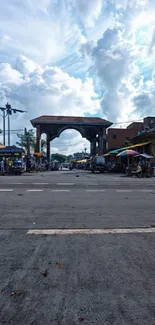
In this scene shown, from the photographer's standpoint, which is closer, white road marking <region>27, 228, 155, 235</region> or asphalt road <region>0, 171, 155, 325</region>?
asphalt road <region>0, 171, 155, 325</region>

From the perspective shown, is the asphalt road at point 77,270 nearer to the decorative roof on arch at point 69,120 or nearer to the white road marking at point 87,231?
the white road marking at point 87,231

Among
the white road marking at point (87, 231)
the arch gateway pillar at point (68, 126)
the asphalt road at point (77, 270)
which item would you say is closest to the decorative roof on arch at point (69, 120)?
the arch gateway pillar at point (68, 126)

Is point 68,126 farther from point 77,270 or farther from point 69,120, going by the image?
point 77,270

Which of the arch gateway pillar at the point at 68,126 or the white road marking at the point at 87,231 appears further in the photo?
the arch gateway pillar at the point at 68,126

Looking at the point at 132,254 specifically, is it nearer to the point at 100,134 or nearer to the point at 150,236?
the point at 150,236

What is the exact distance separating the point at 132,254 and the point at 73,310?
1.90m

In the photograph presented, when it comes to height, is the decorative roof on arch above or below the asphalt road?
above

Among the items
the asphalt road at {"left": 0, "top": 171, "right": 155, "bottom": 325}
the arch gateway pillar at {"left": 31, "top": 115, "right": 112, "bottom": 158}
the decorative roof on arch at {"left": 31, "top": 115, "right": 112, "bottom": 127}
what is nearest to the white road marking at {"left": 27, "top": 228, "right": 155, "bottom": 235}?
the asphalt road at {"left": 0, "top": 171, "right": 155, "bottom": 325}

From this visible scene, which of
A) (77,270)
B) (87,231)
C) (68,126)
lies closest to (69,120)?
(68,126)

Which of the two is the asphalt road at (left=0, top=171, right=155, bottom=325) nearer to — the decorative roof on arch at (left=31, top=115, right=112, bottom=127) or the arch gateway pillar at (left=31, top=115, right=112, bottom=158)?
the arch gateway pillar at (left=31, top=115, right=112, bottom=158)

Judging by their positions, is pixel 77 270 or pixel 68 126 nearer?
pixel 77 270

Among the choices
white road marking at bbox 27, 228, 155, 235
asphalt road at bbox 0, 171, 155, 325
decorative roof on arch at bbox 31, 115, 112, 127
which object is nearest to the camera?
asphalt road at bbox 0, 171, 155, 325

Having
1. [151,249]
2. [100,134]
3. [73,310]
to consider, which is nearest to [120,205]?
[151,249]

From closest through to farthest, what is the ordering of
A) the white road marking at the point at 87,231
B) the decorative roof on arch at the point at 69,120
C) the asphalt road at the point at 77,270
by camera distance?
the asphalt road at the point at 77,270
the white road marking at the point at 87,231
the decorative roof on arch at the point at 69,120
